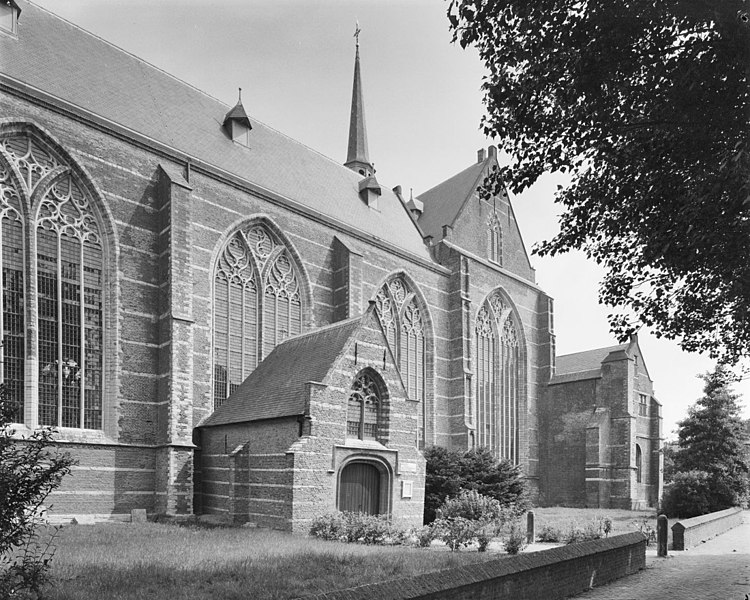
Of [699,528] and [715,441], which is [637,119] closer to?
[699,528]

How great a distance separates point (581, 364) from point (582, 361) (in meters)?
0.39

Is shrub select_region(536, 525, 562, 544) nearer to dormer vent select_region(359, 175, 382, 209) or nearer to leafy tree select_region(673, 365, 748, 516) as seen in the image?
leafy tree select_region(673, 365, 748, 516)

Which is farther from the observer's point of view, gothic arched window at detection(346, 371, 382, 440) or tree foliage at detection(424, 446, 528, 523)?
tree foliage at detection(424, 446, 528, 523)

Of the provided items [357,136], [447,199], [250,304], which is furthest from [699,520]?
[357,136]

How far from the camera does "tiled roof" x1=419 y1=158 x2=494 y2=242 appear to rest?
34625 mm

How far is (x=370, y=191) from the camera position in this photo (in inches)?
1257

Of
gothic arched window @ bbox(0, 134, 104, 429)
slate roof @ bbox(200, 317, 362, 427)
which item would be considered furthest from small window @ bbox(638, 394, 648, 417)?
gothic arched window @ bbox(0, 134, 104, 429)

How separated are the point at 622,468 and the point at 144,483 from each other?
82.1 ft

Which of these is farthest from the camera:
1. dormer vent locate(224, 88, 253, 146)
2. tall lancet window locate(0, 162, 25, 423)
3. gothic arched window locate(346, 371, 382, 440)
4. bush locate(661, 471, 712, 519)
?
bush locate(661, 471, 712, 519)

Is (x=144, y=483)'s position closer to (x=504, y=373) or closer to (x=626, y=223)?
(x=626, y=223)

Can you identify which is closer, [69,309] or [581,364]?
[69,309]

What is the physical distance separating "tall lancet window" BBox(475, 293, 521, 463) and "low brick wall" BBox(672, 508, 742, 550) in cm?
1261

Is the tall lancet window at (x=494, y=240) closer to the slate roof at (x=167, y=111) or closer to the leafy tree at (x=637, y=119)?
the slate roof at (x=167, y=111)

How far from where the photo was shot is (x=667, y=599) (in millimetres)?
9930
